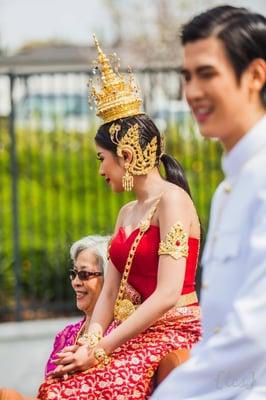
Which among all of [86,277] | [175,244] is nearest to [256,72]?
[175,244]

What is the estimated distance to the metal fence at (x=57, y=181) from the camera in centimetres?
963

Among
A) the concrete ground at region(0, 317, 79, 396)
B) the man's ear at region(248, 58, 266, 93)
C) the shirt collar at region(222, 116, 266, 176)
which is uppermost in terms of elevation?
the man's ear at region(248, 58, 266, 93)

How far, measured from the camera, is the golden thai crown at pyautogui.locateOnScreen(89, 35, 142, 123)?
4656mm

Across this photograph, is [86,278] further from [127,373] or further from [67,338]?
[127,373]

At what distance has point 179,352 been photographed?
433 centimetres

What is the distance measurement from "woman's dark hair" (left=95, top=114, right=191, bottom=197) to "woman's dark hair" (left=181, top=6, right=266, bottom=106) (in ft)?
6.15

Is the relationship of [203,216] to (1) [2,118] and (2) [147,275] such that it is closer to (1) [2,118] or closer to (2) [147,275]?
(1) [2,118]

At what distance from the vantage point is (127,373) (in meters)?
4.35

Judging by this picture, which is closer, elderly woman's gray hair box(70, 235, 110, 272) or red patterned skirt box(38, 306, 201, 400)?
red patterned skirt box(38, 306, 201, 400)

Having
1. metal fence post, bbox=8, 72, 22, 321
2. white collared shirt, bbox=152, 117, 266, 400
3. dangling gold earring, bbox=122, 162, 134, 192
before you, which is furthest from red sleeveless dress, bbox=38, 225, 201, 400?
metal fence post, bbox=8, 72, 22, 321

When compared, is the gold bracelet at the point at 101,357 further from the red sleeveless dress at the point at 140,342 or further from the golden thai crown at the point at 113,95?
the golden thai crown at the point at 113,95

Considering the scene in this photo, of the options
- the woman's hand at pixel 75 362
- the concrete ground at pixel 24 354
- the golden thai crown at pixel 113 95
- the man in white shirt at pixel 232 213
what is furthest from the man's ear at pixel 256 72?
the concrete ground at pixel 24 354

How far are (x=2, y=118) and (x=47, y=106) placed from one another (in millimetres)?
478

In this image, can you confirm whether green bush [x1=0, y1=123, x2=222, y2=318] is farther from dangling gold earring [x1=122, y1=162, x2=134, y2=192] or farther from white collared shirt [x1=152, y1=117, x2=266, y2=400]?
white collared shirt [x1=152, y1=117, x2=266, y2=400]
